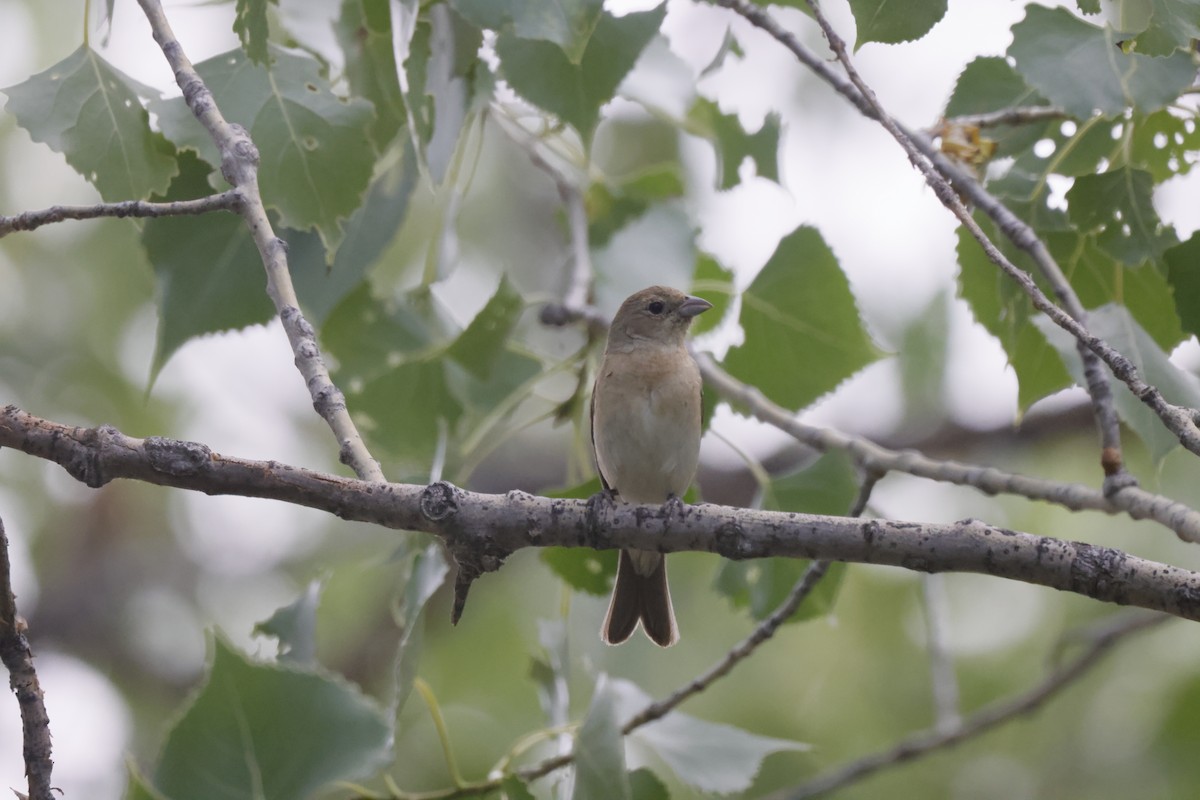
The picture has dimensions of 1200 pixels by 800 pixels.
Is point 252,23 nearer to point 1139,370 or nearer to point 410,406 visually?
point 410,406

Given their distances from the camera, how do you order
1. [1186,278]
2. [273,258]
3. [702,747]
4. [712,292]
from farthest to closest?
[712,292] < [702,747] < [1186,278] < [273,258]

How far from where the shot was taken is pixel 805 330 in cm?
415

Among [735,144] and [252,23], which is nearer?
[252,23]

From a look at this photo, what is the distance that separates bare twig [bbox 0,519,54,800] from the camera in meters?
2.33

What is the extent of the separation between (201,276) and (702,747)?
2.15 m

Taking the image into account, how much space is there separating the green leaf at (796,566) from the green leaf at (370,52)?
5.73 ft

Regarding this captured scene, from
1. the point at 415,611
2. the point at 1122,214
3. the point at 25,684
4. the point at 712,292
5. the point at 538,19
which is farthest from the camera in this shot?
the point at 712,292

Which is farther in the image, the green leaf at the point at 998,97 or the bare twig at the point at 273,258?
the green leaf at the point at 998,97

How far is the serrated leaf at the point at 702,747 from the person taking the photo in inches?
141

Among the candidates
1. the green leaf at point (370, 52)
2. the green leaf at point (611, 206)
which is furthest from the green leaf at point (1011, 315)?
the green leaf at point (370, 52)

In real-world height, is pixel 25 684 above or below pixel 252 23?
below

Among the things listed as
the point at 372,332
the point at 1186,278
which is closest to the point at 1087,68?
the point at 1186,278

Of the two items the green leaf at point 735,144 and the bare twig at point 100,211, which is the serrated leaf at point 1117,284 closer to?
the green leaf at point 735,144

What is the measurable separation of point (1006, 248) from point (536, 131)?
6.95ft
